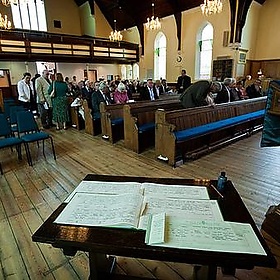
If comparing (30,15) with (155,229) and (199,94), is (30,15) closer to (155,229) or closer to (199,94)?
(199,94)

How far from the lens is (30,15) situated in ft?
38.3

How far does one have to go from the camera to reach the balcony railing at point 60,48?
914cm

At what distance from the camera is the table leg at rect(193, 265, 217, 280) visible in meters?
1.11

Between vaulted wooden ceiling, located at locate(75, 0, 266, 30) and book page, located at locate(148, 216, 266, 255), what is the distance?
1088cm

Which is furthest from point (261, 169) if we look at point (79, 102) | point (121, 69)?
point (121, 69)

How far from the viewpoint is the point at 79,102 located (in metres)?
5.77

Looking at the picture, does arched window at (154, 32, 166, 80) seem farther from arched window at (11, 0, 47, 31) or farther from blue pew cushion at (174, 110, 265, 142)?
blue pew cushion at (174, 110, 265, 142)

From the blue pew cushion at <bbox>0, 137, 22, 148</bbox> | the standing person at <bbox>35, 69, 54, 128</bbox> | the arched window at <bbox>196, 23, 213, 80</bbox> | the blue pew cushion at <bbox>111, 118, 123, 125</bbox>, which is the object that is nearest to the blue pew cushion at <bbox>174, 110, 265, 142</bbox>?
the blue pew cushion at <bbox>111, 118, 123, 125</bbox>

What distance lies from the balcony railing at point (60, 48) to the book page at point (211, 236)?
34.3 feet

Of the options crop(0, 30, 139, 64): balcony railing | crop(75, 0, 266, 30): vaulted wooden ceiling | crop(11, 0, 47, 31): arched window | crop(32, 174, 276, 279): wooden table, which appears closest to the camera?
crop(32, 174, 276, 279): wooden table

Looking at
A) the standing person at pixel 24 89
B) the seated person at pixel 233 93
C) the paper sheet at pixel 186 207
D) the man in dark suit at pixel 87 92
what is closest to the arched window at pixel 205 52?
the seated person at pixel 233 93

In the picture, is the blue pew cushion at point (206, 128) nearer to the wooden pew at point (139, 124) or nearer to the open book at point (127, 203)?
the wooden pew at point (139, 124)

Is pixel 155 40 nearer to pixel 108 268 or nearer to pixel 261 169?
pixel 261 169

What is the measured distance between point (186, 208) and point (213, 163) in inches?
104
